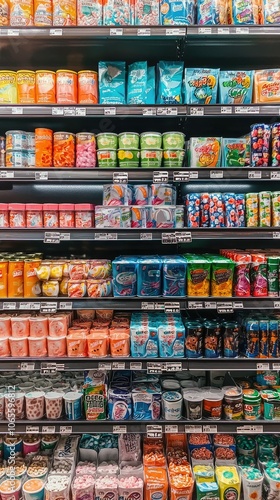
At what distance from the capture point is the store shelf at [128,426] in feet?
7.13

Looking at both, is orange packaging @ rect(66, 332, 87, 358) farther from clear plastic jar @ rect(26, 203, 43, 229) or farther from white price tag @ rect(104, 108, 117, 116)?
white price tag @ rect(104, 108, 117, 116)

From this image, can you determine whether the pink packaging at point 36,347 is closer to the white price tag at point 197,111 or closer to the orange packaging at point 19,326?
the orange packaging at point 19,326

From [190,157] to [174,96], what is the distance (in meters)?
0.39

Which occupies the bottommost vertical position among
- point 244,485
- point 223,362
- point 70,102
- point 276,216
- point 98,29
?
point 244,485

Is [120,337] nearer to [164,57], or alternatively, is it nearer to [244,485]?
[244,485]

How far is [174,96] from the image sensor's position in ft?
7.36

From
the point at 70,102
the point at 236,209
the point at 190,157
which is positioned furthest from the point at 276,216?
the point at 70,102

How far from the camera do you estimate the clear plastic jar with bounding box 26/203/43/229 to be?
221cm

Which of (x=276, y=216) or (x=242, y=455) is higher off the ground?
(x=276, y=216)

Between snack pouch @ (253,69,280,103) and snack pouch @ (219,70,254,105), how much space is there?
0.05 meters

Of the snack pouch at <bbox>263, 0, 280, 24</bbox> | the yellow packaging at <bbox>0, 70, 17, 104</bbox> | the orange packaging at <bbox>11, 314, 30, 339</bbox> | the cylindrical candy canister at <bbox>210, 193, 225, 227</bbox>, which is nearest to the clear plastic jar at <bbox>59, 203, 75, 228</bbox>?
the orange packaging at <bbox>11, 314, 30, 339</bbox>

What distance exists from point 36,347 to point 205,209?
134 centimetres

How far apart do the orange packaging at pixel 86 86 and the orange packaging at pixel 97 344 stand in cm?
144

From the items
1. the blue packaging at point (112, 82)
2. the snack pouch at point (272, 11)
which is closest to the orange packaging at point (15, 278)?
the blue packaging at point (112, 82)
